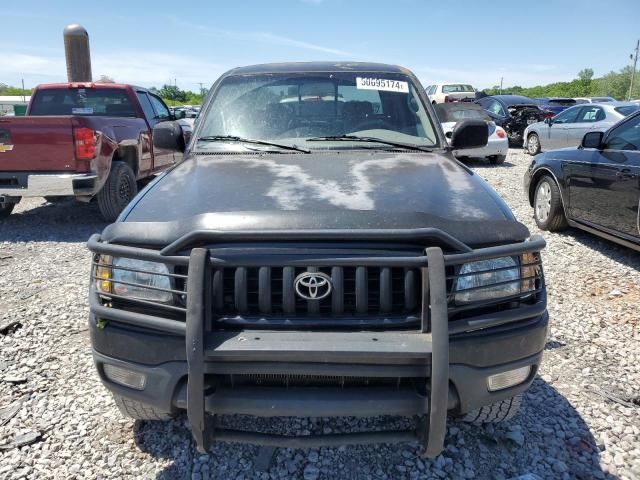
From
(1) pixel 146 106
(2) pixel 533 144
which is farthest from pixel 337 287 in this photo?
(2) pixel 533 144

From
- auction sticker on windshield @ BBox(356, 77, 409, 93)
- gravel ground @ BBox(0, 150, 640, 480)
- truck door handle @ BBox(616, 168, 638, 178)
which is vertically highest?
auction sticker on windshield @ BBox(356, 77, 409, 93)

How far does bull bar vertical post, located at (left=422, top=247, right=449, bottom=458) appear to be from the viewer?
5.88ft

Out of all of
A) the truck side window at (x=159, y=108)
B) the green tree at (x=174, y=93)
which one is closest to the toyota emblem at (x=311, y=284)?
the truck side window at (x=159, y=108)

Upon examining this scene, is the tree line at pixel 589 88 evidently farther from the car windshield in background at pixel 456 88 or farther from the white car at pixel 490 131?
the white car at pixel 490 131

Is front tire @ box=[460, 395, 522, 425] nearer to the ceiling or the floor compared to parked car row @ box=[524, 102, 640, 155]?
nearer to the floor

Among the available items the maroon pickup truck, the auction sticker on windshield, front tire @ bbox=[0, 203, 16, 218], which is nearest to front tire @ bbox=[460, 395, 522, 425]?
the auction sticker on windshield

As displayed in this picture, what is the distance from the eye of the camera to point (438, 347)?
5.90 ft

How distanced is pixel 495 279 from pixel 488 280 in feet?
0.11

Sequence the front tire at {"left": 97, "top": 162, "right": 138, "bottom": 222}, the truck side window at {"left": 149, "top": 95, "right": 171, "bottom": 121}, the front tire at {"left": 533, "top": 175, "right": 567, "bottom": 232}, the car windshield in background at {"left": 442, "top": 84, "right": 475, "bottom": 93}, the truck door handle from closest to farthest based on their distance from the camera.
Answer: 1. the truck door handle
2. the front tire at {"left": 533, "top": 175, "right": 567, "bottom": 232}
3. the front tire at {"left": 97, "top": 162, "right": 138, "bottom": 222}
4. the truck side window at {"left": 149, "top": 95, "right": 171, "bottom": 121}
5. the car windshield in background at {"left": 442, "top": 84, "right": 475, "bottom": 93}

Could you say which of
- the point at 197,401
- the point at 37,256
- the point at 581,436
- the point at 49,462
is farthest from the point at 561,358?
the point at 37,256

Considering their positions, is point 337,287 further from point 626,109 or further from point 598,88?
point 598,88

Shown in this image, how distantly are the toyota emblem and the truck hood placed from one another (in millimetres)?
192

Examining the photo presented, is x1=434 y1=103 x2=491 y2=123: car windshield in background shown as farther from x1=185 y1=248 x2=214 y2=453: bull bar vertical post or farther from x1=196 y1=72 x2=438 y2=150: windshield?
x1=185 y1=248 x2=214 y2=453: bull bar vertical post

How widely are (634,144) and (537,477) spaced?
13.3 ft
